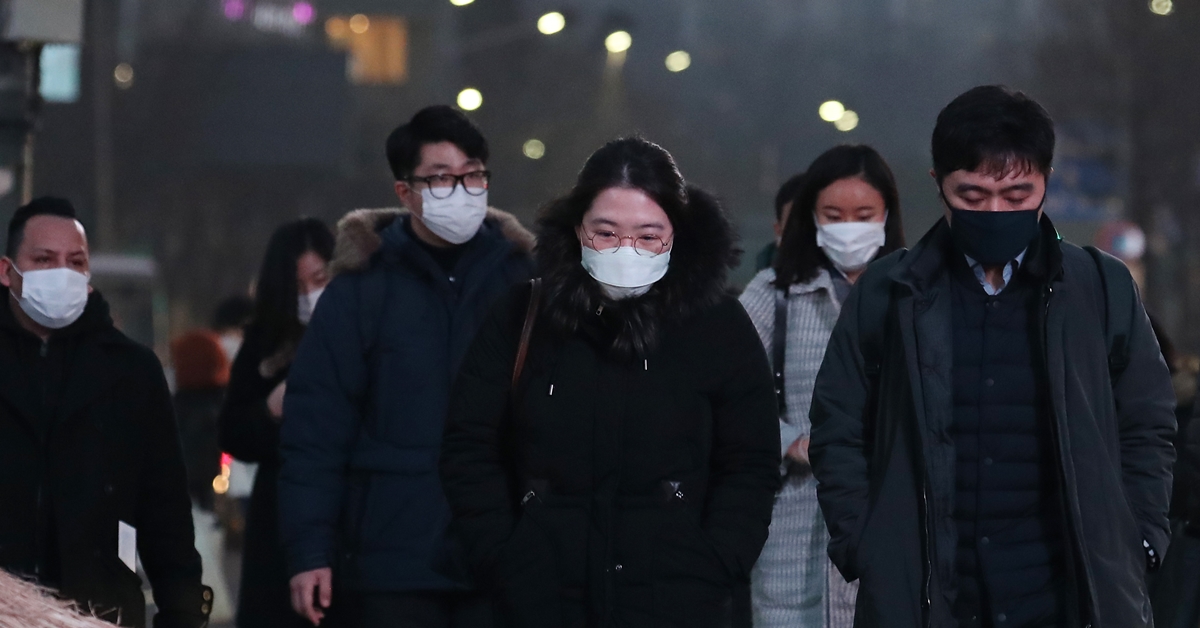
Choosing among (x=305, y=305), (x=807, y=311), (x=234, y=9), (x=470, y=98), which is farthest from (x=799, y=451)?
(x=234, y=9)

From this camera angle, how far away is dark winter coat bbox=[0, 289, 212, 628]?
18.0 ft

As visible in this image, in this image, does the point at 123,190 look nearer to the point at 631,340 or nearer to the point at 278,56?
the point at 278,56

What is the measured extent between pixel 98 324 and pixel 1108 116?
40.0m

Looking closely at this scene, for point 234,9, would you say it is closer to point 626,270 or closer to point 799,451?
point 799,451

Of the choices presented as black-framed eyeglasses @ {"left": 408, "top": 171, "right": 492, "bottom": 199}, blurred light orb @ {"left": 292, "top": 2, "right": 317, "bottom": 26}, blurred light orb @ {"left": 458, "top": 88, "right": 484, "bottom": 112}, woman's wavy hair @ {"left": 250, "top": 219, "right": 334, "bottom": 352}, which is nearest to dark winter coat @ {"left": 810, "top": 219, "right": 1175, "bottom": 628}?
black-framed eyeglasses @ {"left": 408, "top": 171, "right": 492, "bottom": 199}

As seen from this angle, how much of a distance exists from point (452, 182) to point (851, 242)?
1297 millimetres

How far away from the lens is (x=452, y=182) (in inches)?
238

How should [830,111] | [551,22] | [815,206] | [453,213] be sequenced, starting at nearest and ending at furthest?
[453,213], [815,206], [551,22], [830,111]

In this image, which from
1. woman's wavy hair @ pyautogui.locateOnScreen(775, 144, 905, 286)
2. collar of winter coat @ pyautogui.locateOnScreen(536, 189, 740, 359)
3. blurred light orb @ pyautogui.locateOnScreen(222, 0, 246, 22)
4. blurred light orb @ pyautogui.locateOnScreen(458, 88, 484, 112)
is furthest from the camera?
blurred light orb @ pyautogui.locateOnScreen(222, 0, 246, 22)

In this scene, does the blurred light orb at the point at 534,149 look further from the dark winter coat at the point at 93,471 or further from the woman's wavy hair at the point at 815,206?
the dark winter coat at the point at 93,471

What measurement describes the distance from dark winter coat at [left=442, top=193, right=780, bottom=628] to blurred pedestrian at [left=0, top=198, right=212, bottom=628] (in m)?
1.39

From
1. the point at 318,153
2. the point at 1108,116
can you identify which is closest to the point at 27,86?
the point at 1108,116

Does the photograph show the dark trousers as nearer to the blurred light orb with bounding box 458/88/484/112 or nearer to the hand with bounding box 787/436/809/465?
the hand with bounding box 787/436/809/465

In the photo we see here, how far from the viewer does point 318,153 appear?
163 ft
